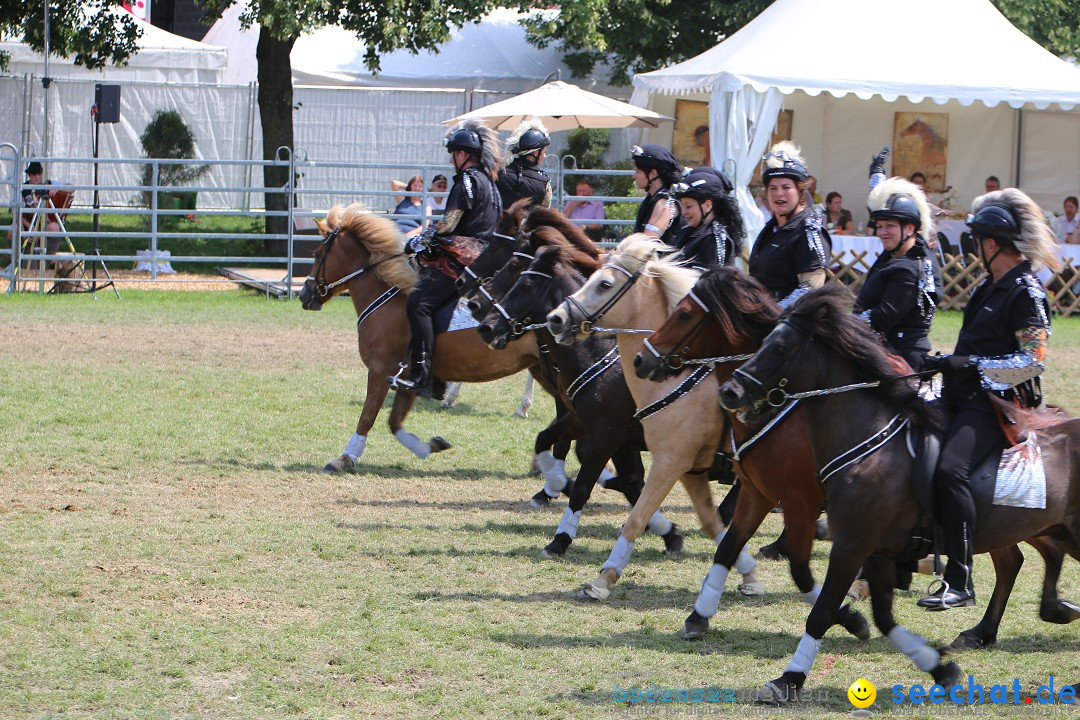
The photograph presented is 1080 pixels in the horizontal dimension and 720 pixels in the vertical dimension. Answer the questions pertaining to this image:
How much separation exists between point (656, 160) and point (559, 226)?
0.82 meters

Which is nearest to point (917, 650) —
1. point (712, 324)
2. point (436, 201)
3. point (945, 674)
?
point (945, 674)

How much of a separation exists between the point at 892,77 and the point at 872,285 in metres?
13.4

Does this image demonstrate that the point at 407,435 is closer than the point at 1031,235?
No

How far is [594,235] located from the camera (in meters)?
21.6

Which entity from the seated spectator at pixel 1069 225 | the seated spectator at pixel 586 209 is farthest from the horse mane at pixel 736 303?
the seated spectator at pixel 1069 225

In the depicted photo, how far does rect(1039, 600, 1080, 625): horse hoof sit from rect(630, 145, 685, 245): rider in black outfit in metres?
3.21

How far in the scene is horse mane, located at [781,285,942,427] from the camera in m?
5.60

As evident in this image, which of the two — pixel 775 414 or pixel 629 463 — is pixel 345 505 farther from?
pixel 775 414

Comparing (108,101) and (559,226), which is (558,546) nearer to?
(559,226)

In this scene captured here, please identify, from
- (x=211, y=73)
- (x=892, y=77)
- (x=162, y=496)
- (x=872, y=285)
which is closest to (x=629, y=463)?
(x=872, y=285)

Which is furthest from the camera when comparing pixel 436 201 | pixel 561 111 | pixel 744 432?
pixel 436 201

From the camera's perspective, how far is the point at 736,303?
6.27 meters

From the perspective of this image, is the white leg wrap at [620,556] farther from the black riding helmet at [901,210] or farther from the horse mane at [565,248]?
the black riding helmet at [901,210]

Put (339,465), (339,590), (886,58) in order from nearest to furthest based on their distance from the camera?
(339,590) → (339,465) → (886,58)
